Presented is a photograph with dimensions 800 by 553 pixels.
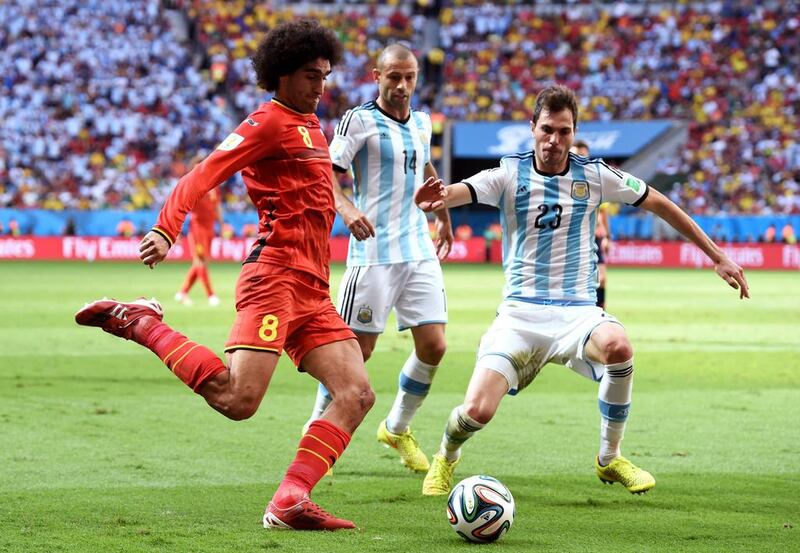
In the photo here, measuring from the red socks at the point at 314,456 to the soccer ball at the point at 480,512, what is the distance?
57 centimetres

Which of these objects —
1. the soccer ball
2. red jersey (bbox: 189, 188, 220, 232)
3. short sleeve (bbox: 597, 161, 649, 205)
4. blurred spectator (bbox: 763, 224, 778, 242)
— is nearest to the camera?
the soccer ball

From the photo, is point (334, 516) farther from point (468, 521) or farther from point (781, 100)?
point (781, 100)

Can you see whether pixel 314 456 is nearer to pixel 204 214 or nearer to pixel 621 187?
pixel 621 187

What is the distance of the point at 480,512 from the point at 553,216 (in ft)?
6.46

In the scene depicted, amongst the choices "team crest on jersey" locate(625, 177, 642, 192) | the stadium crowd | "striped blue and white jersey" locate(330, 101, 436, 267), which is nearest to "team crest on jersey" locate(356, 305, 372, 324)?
"striped blue and white jersey" locate(330, 101, 436, 267)

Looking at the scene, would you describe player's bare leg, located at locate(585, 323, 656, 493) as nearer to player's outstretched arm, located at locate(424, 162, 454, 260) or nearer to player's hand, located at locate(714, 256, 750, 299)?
player's hand, located at locate(714, 256, 750, 299)

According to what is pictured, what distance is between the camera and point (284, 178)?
17.6 ft

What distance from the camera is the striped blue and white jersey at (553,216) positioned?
21.1 feet

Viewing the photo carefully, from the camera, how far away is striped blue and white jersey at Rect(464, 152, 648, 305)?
21.1 feet

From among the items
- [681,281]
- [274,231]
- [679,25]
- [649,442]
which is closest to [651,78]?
[679,25]

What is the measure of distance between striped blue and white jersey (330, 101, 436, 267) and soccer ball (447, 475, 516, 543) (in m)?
2.25

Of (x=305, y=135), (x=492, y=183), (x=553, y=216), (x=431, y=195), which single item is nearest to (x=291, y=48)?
(x=305, y=135)

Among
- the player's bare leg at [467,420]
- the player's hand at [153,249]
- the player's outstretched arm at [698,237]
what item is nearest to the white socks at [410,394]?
the player's bare leg at [467,420]

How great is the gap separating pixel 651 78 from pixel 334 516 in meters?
37.1
